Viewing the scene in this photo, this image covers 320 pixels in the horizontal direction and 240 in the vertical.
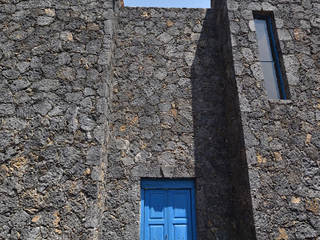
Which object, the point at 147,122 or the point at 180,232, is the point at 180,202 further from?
→ the point at 147,122

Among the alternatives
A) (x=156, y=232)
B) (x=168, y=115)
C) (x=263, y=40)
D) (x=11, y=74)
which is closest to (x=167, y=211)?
(x=156, y=232)

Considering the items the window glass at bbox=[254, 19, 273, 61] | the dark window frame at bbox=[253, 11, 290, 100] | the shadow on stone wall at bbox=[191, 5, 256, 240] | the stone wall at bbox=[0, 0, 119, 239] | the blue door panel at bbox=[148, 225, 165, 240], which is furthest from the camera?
the window glass at bbox=[254, 19, 273, 61]

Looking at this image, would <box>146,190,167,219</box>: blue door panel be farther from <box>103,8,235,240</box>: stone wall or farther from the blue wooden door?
<box>103,8,235,240</box>: stone wall

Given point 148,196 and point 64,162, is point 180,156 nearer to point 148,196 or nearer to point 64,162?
point 148,196

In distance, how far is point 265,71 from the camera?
405cm

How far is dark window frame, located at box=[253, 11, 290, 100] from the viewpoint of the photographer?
3.89m

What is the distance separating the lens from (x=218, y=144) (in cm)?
423

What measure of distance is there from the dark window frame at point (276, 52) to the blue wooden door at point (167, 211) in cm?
209

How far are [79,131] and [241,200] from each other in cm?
251

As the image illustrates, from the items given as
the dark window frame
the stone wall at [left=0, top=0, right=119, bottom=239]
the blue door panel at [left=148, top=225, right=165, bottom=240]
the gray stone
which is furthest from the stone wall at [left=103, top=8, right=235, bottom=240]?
the gray stone

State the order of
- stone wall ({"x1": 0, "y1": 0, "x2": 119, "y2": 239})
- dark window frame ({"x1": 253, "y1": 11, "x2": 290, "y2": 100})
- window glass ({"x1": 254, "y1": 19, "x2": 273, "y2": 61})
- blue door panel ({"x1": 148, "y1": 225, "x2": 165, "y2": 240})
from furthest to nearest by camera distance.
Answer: window glass ({"x1": 254, "y1": 19, "x2": 273, "y2": 61})
dark window frame ({"x1": 253, "y1": 11, "x2": 290, "y2": 100})
blue door panel ({"x1": 148, "y1": 225, "x2": 165, "y2": 240})
stone wall ({"x1": 0, "y1": 0, "x2": 119, "y2": 239})

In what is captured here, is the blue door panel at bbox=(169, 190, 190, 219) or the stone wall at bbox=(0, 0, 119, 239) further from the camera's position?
the blue door panel at bbox=(169, 190, 190, 219)

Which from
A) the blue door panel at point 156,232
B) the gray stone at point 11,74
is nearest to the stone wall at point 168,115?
the blue door panel at point 156,232

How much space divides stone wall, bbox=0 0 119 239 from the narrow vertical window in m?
2.53
